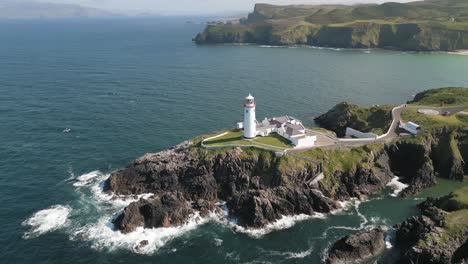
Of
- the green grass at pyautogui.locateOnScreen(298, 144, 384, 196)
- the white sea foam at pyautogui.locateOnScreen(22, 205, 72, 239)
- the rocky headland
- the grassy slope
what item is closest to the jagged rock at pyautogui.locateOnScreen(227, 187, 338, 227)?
the green grass at pyautogui.locateOnScreen(298, 144, 384, 196)

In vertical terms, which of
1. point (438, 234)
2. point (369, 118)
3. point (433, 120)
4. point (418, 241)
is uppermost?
point (433, 120)

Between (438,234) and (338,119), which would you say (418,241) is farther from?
(338,119)

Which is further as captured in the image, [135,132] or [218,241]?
[135,132]

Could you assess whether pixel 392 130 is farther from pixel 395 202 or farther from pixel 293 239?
pixel 293 239

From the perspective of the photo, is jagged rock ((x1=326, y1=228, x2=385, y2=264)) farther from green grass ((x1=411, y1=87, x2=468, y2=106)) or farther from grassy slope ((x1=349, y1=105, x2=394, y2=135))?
green grass ((x1=411, y1=87, x2=468, y2=106))

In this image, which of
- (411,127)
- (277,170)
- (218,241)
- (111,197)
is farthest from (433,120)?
(111,197)

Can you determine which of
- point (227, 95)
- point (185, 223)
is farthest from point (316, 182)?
point (227, 95)

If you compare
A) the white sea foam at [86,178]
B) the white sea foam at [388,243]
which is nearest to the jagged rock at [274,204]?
the white sea foam at [388,243]

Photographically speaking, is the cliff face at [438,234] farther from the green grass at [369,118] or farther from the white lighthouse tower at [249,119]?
the white lighthouse tower at [249,119]
